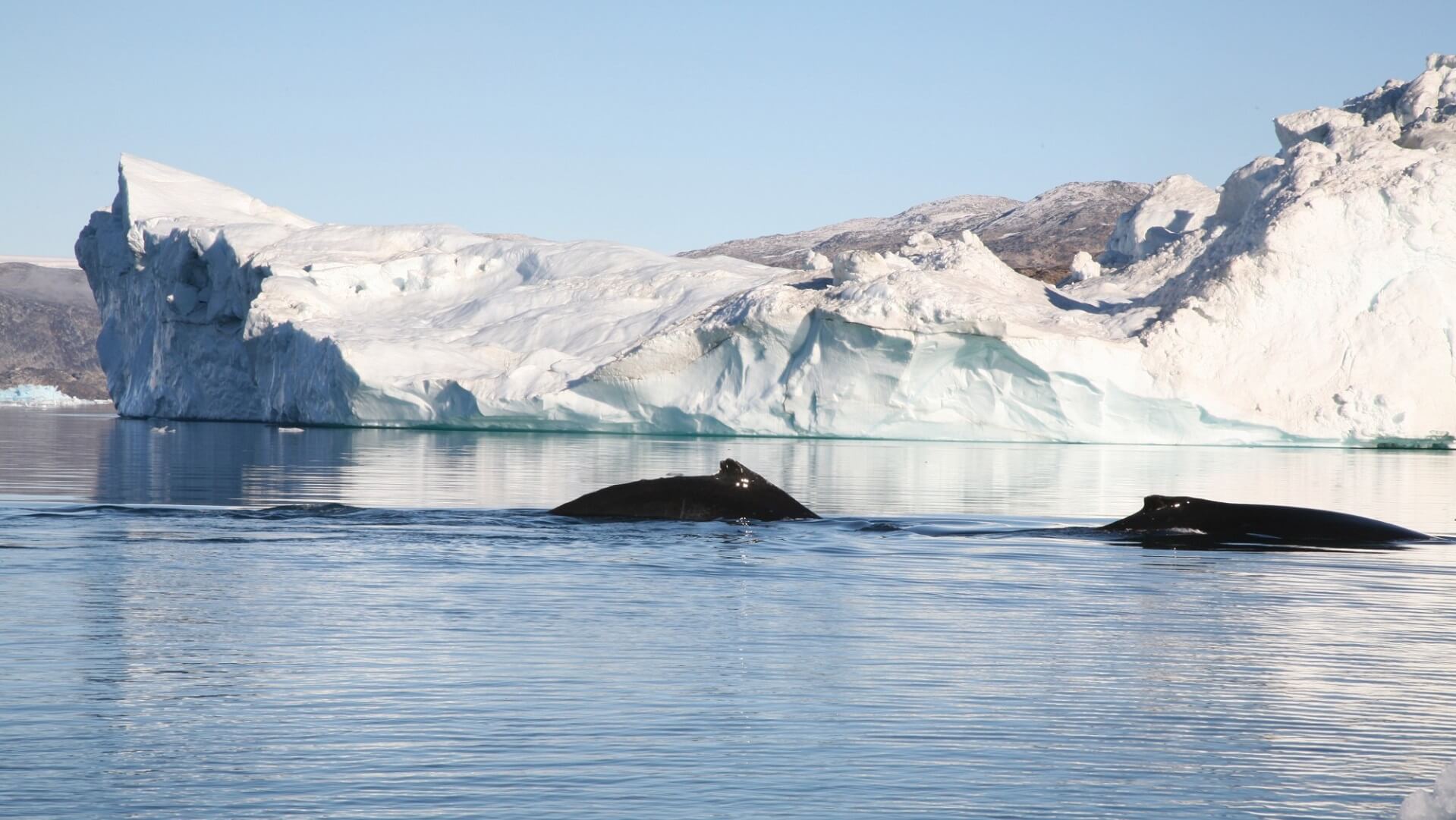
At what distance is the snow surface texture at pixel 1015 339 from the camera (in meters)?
35.8

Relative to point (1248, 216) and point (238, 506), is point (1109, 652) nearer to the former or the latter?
point (238, 506)

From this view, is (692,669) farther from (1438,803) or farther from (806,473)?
(806,473)

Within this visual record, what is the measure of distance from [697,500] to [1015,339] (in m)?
22.1

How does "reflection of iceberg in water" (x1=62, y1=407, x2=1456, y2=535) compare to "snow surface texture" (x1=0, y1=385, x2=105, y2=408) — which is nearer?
"reflection of iceberg in water" (x1=62, y1=407, x2=1456, y2=535)

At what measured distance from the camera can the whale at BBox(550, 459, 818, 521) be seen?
1363 centimetres

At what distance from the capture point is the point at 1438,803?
364 cm

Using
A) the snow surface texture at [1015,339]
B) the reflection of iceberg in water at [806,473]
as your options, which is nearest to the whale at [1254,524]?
the reflection of iceberg in water at [806,473]

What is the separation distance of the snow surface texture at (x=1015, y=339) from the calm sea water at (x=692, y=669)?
21652 millimetres

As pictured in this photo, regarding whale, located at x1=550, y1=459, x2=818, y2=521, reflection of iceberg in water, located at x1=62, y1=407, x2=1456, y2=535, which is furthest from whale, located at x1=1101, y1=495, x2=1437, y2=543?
whale, located at x1=550, y1=459, x2=818, y2=521

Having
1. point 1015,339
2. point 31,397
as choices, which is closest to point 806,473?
point 1015,339

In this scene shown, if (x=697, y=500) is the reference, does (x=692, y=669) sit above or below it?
below

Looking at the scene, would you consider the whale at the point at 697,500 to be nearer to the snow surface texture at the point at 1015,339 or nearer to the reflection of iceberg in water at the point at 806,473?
the reflection of iceberg in water at the point at 806,473

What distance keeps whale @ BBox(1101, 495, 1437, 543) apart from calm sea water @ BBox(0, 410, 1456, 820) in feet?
1.94

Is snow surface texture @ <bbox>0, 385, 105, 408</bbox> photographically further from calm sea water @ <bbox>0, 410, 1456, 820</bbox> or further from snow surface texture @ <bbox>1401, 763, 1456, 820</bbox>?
snow surface texture @ <bbox>1401, 763, 1456, 820</bbox>
